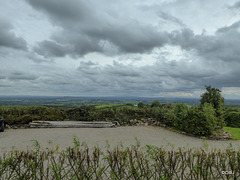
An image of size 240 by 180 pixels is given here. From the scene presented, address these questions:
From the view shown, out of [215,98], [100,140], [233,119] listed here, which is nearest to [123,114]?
[100,140]

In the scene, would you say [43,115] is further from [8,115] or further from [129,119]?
[129,119]

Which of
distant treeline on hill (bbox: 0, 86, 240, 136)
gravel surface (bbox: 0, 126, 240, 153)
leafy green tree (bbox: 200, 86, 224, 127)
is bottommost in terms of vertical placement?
gravel surface (bbox: 0, 126, 240, 153)

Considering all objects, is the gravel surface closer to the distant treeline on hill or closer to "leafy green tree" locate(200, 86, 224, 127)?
the distant treeline on hill

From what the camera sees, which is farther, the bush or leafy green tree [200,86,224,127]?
the bush

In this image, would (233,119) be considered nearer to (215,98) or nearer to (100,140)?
(215,98)

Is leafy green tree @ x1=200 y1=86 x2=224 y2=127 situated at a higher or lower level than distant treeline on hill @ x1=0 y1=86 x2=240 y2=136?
higher

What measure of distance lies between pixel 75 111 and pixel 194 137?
1015 cm

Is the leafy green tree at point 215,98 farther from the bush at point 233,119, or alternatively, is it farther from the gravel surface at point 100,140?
the gravel surface at point 100,140

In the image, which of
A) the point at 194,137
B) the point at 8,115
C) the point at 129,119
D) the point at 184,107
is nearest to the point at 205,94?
the point at 184,107

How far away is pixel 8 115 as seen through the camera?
1213 centimetres

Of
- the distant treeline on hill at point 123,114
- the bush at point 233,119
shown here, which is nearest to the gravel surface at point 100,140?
the distant treeline on hill at point 123,114

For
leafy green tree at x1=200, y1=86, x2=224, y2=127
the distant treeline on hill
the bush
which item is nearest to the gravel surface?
the distant treeline on hill

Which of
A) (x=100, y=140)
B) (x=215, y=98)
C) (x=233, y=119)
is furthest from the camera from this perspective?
(x=233, y=119)

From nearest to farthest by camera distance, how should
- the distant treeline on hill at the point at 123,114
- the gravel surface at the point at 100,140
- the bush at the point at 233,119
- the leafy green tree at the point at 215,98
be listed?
the gravel surface at the point at 100,140 → the distant treeline on hill at the point at 123,114 → the leafy green tree at the point at 215,98 → the bush at the point at 233,119
